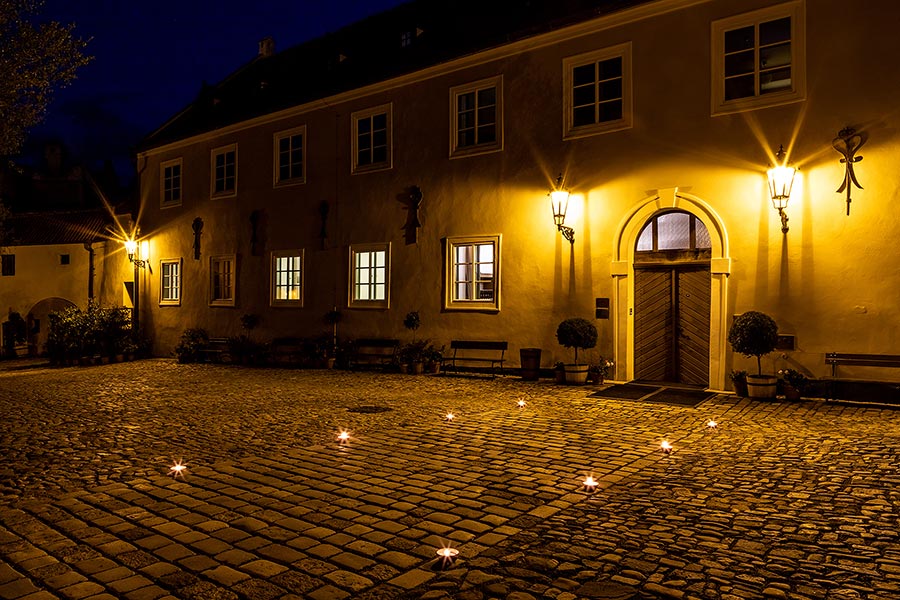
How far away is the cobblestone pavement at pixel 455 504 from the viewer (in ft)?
12.2

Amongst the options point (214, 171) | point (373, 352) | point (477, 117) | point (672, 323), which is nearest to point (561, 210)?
point (672, 323)

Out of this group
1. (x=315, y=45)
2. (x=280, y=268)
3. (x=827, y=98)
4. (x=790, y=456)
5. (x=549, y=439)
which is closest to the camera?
(x=790, y=456)

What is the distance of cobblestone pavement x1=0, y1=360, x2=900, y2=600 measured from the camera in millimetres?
3711

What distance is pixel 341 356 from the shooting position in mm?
16547

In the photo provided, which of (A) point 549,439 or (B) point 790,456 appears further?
(A) point 549,439

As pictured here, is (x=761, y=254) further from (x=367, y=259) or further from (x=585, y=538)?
(x=367, y=259)

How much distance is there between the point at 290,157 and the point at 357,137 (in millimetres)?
2634

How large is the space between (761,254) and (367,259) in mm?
9425

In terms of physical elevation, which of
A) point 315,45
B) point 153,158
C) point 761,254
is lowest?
point 761,254

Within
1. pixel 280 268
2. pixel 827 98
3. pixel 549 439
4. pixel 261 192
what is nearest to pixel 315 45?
pixel 261 192

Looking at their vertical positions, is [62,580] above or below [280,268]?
below

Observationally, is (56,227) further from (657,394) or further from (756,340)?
(756,340)

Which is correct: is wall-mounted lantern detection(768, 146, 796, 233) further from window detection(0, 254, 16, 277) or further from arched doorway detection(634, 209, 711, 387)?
window detection(0, 254, 16, 277)

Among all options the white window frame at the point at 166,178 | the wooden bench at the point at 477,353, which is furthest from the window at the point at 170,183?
the wooden bench at the point at 477,353
